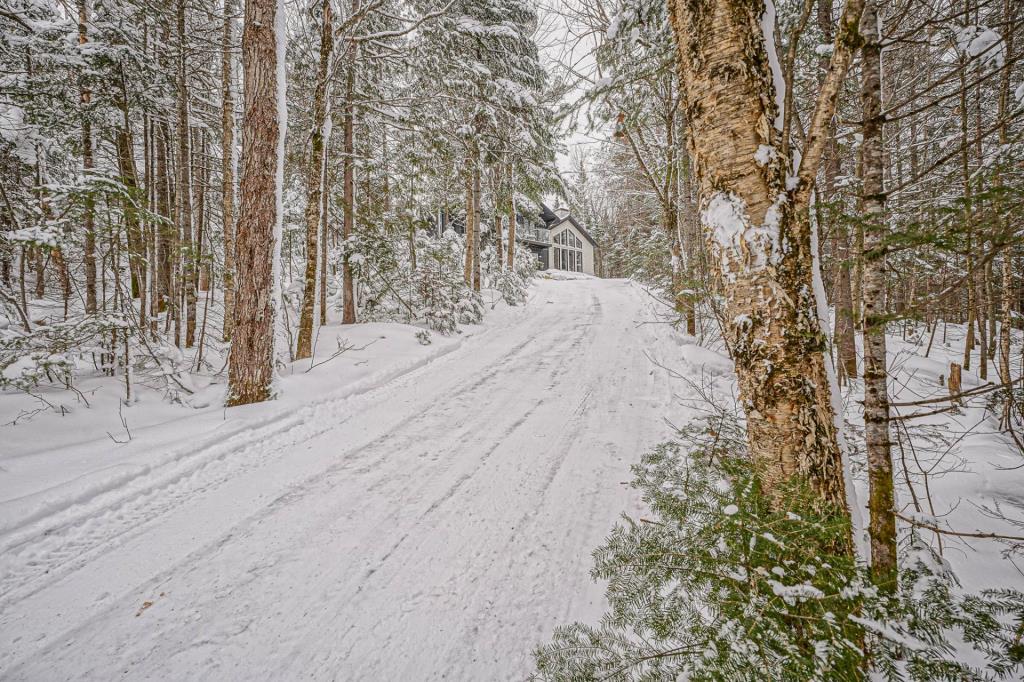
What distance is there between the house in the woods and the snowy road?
29.6m

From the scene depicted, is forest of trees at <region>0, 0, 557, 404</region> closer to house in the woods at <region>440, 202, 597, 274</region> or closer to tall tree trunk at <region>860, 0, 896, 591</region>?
tall tree trunk at <region>860, 0, 896, 591</region>

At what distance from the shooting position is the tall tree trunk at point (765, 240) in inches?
59.7

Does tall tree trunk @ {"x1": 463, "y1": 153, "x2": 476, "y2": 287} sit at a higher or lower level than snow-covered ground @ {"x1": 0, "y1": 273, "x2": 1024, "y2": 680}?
higher

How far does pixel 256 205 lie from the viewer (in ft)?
16.5

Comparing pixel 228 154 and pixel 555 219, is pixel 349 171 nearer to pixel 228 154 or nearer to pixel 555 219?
pixel 228 154

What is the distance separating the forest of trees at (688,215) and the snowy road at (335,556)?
51 cm

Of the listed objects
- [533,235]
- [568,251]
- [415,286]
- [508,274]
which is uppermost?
[533,235]

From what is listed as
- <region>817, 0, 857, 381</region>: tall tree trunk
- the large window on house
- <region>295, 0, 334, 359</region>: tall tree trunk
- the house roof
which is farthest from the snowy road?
the large window on house

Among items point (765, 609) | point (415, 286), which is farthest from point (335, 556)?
point (415, 286)

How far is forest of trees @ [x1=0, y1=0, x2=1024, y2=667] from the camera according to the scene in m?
1.46

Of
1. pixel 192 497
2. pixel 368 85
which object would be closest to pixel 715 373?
pixel 192 497

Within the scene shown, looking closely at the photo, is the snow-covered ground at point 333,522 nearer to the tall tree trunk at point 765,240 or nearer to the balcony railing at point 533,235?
the tall tree trunk at point 765,240

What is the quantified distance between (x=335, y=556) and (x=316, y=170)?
22.4 ft

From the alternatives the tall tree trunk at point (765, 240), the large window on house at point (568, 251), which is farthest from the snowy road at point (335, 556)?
the large window on house at point (568, 251)
